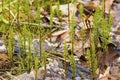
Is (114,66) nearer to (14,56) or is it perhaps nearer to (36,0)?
(14,56)

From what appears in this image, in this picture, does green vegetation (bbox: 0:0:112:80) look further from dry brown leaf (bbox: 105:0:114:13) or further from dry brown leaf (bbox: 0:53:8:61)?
dry brown leaf (bbox: 105:0:114:13)

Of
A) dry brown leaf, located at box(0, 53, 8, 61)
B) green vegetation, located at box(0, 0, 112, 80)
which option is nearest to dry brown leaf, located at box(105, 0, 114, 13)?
green vegetation, located at box(0, 0, 112, 80)

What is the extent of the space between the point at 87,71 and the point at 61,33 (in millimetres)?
643

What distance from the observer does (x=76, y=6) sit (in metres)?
3.66

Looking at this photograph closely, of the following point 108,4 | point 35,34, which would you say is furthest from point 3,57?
point 108,4

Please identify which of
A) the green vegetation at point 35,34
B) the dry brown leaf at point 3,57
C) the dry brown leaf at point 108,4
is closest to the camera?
the green vegetation at point 35,34

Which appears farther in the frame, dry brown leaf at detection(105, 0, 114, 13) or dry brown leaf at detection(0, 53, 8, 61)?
dry brown leaf at detection(105, 0, 114, 13)

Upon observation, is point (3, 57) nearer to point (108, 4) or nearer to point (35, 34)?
point (35, 34)

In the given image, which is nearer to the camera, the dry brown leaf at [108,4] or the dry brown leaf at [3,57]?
the dry brown leaf at [3,57]

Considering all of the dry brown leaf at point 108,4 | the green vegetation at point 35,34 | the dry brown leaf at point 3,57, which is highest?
the dry brown leaf at point 108,4

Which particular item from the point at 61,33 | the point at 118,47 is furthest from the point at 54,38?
the point at 118,47

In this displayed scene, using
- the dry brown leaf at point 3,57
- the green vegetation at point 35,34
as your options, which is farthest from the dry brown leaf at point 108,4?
the dry brown leaf at point 3,57

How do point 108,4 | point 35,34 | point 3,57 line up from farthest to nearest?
point 108,4 < point 35,34 < point 3,57

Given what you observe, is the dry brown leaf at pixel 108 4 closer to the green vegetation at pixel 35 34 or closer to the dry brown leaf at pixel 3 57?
the green vegetation at pixel 35 34
